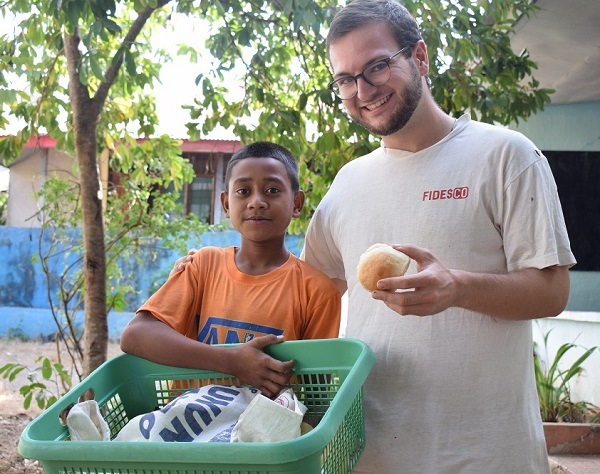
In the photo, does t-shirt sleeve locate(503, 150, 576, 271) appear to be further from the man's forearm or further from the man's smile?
the man's smile

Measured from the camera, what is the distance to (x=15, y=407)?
754 centimetres

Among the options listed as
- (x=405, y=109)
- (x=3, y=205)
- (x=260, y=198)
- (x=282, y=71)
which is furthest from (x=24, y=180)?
(x=405, y=109)

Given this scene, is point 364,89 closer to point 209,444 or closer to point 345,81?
point 345,81

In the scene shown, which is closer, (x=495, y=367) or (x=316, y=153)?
(x=495, y=367)

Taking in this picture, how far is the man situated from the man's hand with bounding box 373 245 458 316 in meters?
0.08

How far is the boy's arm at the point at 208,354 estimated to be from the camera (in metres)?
1.76

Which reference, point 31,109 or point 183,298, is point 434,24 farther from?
point 31,109

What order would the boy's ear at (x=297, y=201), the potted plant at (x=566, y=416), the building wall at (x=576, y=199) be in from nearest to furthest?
the boy's ear at (x=297, y=201), the potted plant at (x=566, y=416), the building wall at (x=576, y=199)

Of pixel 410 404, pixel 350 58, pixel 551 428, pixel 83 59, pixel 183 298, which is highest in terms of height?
pixel 83 59

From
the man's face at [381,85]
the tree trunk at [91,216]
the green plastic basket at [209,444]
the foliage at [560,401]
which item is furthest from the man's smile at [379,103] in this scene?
the foliage at [560,401]

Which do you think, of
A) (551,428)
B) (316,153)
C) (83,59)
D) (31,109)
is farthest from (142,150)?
(551,428)

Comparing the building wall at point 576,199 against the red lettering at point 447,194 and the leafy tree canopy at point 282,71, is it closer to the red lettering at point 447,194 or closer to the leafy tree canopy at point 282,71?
the leafy tree canopy at point 282,71

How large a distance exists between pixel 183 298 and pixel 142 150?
3737mm

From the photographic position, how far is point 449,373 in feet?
6.08
